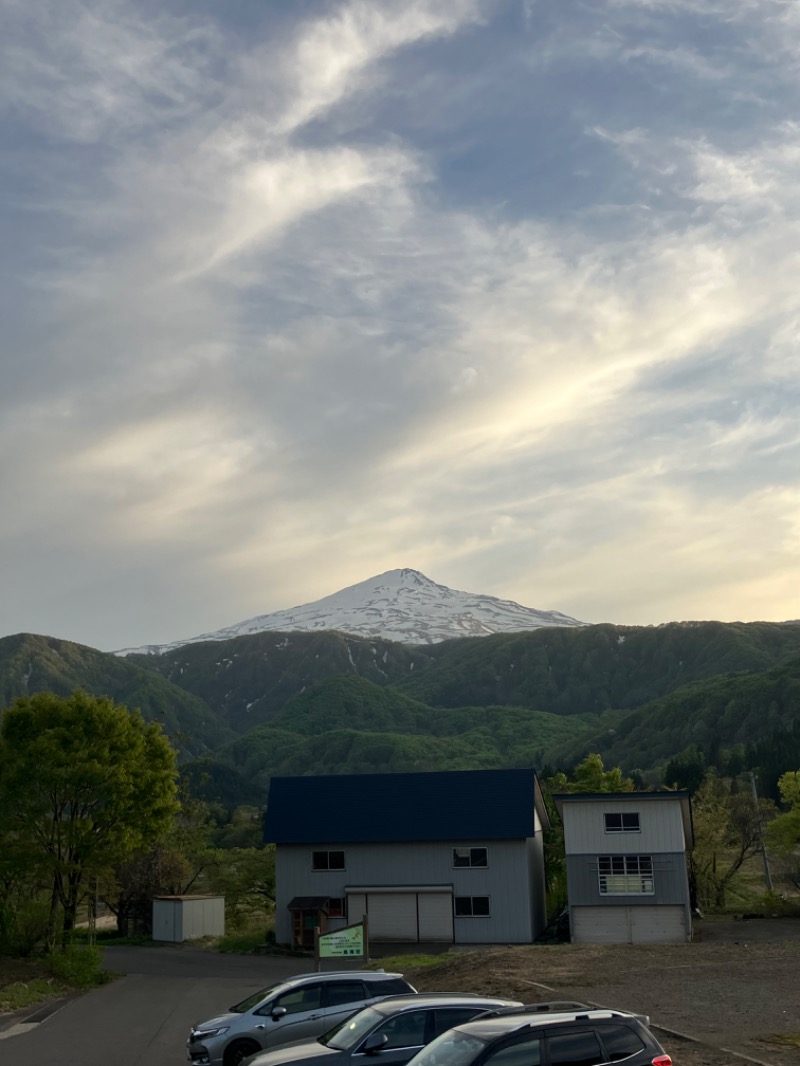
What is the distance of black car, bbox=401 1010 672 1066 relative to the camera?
11.4 metres

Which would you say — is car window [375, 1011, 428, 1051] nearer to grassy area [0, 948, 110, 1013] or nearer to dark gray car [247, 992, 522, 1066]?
dark gray car [247, 992, 522, 1066]

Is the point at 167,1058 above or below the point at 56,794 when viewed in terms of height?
below

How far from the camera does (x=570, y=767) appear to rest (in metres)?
192

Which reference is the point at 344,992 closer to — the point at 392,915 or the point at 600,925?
the point at 600,925

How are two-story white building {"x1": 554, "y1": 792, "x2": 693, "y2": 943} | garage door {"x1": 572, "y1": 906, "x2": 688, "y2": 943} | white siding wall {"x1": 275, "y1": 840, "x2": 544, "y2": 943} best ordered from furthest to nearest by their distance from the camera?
white siding wall {"x1": 275, "y1": 840, "x2": 544, "y2": 943}, two-story white building {"x1": 554, "y1": 792, "x2": 693, "y2": 943}, garage door {"x1": 572, "y1": 906, "x2": 688, "y2": 943}

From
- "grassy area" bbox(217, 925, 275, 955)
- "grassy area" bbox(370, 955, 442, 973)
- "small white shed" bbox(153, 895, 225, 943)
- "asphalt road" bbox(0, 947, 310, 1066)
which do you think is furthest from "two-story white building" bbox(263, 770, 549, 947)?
"grassy area" bbox(370, 955, 442, 973)

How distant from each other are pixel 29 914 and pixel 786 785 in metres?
34.9

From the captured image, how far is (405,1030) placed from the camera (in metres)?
14.2

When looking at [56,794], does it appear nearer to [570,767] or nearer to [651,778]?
[651,778]

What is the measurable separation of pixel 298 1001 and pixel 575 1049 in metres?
7.88

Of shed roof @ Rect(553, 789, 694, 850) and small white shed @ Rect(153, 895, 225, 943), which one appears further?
small white shed @ Rect(153, 895, 225, 943)

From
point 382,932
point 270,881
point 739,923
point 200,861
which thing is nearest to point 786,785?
point 739,923

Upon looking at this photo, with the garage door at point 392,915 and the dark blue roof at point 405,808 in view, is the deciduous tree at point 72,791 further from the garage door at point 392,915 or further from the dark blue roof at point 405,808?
the garage door at point 392,915

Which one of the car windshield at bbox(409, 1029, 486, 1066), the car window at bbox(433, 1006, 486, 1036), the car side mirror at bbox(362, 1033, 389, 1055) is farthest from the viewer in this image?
the car window at bbox(433, 1006, 486, 1036)
